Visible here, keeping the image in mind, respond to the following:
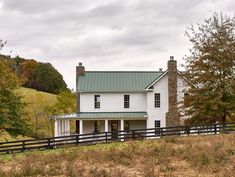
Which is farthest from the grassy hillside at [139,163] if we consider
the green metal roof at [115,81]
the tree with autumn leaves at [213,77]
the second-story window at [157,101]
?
the green metal roof at [115,81]

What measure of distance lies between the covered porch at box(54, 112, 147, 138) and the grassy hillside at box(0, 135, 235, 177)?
70.7 ft

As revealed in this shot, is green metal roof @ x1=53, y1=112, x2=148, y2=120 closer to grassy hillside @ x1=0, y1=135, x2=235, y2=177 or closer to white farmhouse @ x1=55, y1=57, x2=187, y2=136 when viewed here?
white farmhouse @ x1=55, y1=57, x2=187, y2=136

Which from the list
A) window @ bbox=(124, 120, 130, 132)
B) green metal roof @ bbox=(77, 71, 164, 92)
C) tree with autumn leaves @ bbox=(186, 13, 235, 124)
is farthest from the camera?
green metal roof @ bbox=(77, 71, 164, 92)

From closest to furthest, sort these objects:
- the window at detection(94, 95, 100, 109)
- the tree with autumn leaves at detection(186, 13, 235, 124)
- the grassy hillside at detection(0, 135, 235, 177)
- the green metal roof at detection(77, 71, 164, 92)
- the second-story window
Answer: the grassy hillside at detection(0, 135, 235, 177) < the tree with autumn leaves at detection(186, 13, 235, 124) < the second-story window < the window at detection(94, 95, 100, 109) < the green metal roof at detection(77, 71, 164, 92)

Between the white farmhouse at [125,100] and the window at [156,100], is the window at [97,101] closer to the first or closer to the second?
the white farmhouse at [125,100]

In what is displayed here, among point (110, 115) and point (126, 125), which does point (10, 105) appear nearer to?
point (110, 115)

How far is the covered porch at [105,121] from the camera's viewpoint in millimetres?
49719

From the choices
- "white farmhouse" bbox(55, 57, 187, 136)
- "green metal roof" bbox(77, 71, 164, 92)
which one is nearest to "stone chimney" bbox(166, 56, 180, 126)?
"white farmhouse" bbox(55, 57, 187, 136)

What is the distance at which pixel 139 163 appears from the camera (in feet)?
76.4

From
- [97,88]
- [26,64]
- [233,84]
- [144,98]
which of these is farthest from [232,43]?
[26,64]

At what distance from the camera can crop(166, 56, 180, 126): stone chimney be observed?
4941 centimetres

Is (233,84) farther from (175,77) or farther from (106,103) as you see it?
(106,103)

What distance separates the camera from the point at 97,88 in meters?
52.4

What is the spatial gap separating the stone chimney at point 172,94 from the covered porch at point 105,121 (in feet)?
9.02
